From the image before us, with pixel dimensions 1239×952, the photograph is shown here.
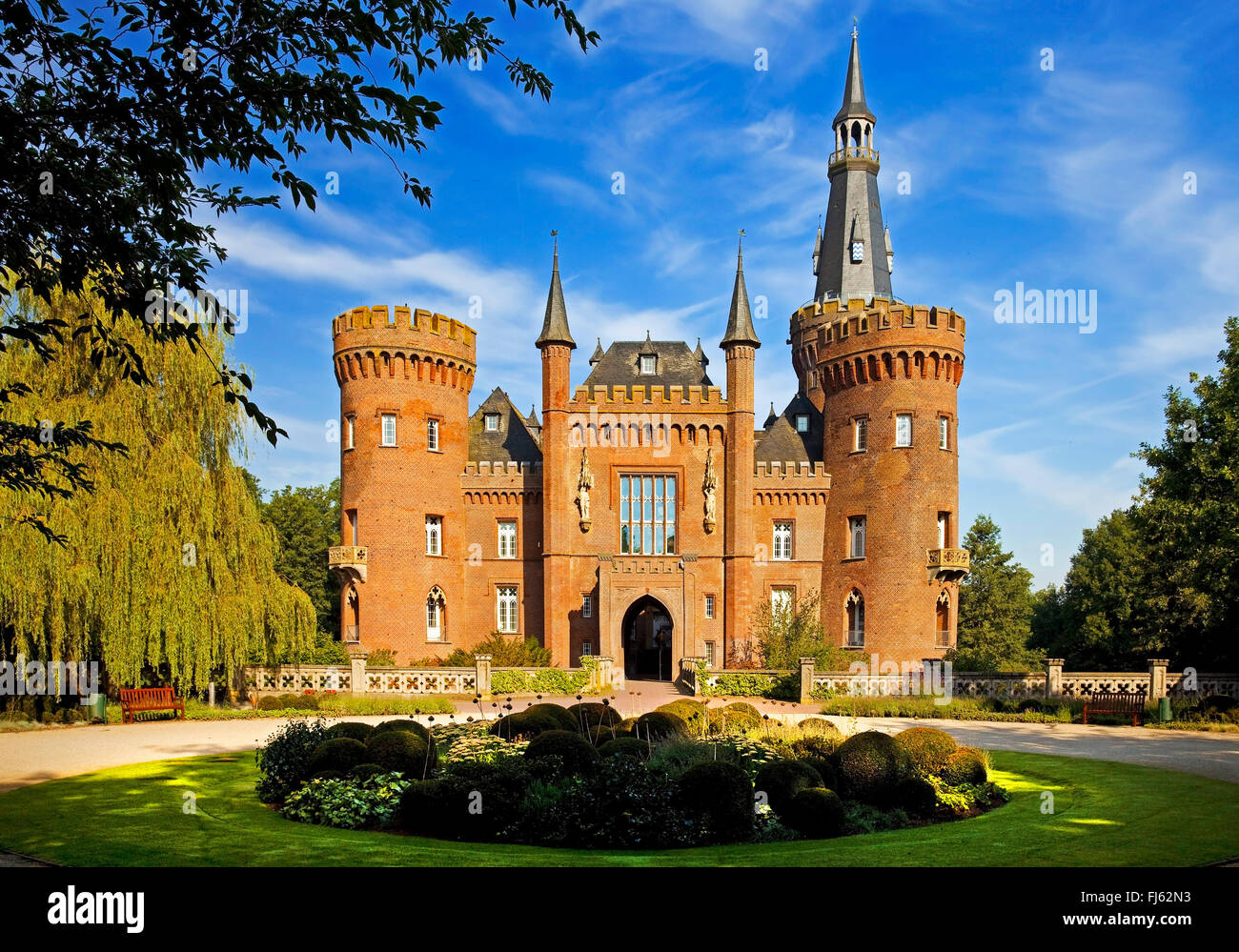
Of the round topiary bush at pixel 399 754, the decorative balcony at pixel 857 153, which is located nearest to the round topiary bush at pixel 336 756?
the round topiary bush at pixel 399 754

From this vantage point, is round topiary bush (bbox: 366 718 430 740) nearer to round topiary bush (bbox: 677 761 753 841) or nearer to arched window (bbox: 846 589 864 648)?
round topiary bush (bbox: 677 761 753 841)

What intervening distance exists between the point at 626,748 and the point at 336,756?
3.96 m

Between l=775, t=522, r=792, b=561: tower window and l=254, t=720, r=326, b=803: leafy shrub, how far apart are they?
30093 millimetres

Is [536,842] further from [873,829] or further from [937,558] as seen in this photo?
[937,558]

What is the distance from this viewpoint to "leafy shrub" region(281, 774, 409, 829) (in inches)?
471

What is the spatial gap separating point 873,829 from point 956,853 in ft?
7.09

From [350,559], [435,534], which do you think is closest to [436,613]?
[435,534]

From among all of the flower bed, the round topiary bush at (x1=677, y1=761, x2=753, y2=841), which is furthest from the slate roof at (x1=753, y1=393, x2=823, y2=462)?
the round topiary bush at (x1=677, y1=761, x2=753, y2=841)

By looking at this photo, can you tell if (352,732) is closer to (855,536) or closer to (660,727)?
(660,727)

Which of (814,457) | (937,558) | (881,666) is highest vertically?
(814,457)
